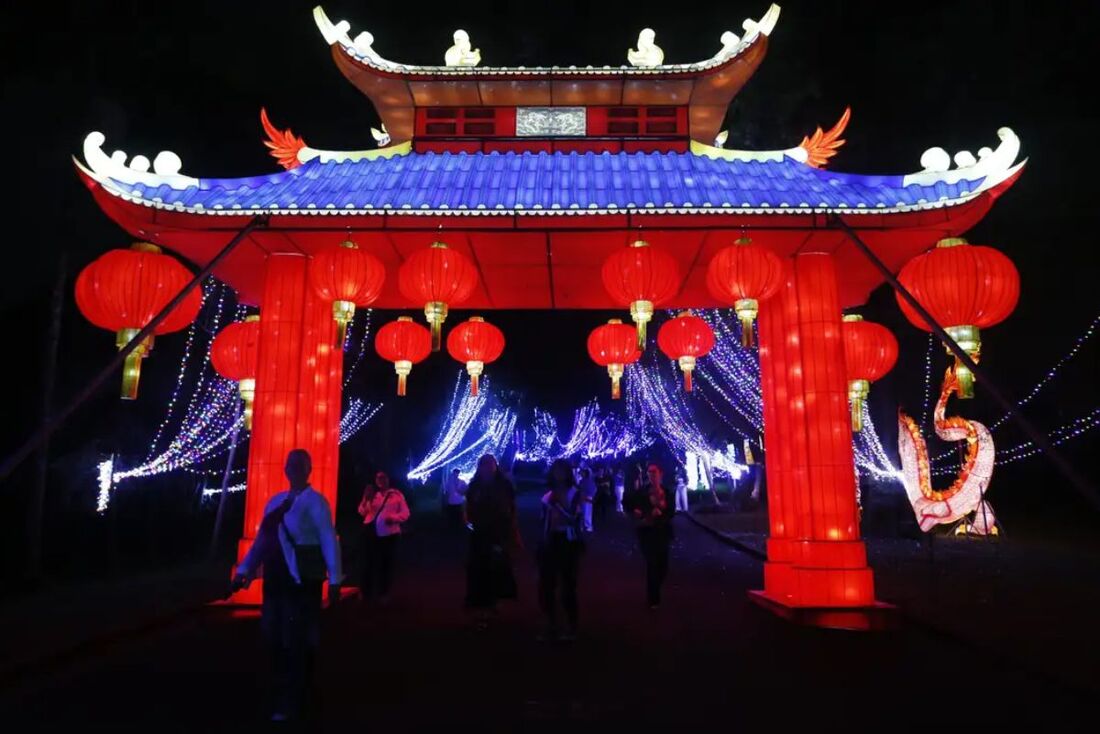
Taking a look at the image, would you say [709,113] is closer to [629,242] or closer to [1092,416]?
[629,242]

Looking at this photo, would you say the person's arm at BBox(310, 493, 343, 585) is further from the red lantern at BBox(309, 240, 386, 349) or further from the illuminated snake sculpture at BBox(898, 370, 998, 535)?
the illuminated snake sculpture at BBox(898, 370, 998, 535)

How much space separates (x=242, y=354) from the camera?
7.92 meters

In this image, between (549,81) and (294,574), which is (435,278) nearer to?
(549,81)

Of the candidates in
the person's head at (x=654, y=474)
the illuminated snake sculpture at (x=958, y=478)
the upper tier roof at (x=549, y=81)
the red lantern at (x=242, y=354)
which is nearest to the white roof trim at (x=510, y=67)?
the upper tier roof at (x=549, y=81)

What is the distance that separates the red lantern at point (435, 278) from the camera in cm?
657

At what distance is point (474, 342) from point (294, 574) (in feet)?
16.5

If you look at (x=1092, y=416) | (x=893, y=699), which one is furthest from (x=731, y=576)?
(x=1092, y=416)

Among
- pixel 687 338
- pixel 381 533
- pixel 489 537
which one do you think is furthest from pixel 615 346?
pixel 381 533

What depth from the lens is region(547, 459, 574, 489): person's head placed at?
5998 millimetres

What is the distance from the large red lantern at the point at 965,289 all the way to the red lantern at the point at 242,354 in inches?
282

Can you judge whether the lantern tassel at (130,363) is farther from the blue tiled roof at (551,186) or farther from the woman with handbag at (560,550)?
the woman with handbag at (560,550)

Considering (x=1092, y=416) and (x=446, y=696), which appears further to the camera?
(x=1092, y=416)

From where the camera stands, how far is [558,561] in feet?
19.5

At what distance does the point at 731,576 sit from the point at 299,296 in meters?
7.59
